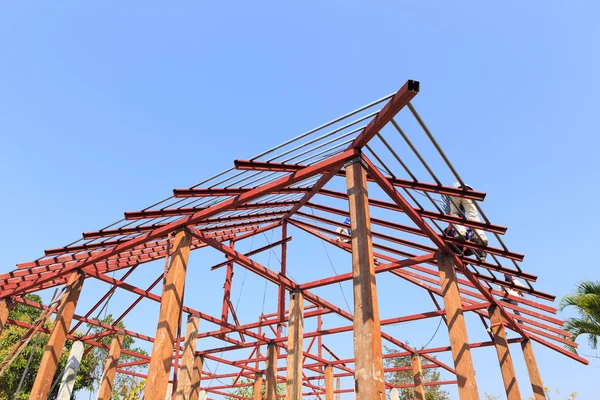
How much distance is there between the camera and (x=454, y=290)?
10.1 metres

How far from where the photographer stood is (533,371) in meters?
13.2

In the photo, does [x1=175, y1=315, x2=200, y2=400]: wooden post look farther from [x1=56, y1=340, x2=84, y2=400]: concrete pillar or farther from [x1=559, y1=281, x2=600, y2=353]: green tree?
[x1=559, y1=281, x2=600, y2=353]: green tree

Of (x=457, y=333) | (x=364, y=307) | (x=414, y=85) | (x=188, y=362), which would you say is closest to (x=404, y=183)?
(x=414, y=85)

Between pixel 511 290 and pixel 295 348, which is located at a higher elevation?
pixel 511 290

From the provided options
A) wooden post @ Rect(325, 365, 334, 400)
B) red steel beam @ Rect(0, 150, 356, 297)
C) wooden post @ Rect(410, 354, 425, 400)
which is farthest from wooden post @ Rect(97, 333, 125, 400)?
wooden post @ Rect(410, 354, 425, 400)

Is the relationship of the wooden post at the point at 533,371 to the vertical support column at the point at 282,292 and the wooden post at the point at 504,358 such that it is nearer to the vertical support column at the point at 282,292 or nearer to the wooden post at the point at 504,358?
the wooden post at the point at 504,358

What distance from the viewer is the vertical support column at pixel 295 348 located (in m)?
11.4

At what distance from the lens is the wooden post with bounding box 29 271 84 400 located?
10383 millimetres

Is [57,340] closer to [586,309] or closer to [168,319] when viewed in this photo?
[168,319]

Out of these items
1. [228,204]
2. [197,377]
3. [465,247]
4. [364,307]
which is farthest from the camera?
[197,377]

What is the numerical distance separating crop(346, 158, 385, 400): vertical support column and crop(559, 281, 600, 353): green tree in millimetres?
9718

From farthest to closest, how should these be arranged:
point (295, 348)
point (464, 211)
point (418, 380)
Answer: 1. point (418, 380)
2. point (295, 348)
3. point (464, 211)

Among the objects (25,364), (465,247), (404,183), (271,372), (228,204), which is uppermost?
(404,183)

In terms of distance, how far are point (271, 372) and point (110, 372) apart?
7189 mm
